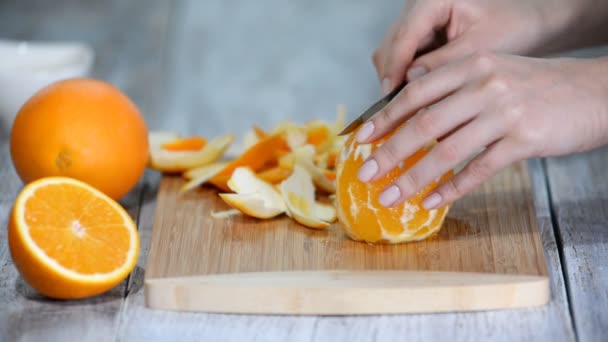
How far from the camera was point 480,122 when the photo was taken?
52.6 inches

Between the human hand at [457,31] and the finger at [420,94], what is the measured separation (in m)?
0.27

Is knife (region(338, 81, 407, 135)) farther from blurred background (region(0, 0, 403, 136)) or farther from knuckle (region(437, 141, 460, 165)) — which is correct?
blurred background (region(0, 0, 403, 136))

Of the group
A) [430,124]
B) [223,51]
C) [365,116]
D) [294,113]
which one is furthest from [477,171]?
[223,51]

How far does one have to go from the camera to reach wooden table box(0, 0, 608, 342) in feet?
4.27

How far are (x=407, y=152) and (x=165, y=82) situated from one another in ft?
4.09

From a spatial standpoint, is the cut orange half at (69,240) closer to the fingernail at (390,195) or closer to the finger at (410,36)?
the fingernail at (390,195)

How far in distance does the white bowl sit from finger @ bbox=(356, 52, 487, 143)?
983 mm

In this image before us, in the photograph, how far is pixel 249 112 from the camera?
7.70ft

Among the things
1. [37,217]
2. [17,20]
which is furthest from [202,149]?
[17,20]

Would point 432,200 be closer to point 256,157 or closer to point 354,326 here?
point 354,326

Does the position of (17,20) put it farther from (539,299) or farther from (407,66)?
(539,299)

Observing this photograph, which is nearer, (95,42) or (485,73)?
(485,73)

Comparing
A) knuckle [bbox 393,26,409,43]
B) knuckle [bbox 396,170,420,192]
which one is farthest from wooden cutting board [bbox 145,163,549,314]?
knuckle [bbox 393,26,409,43]

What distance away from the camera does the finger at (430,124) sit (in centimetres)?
134
